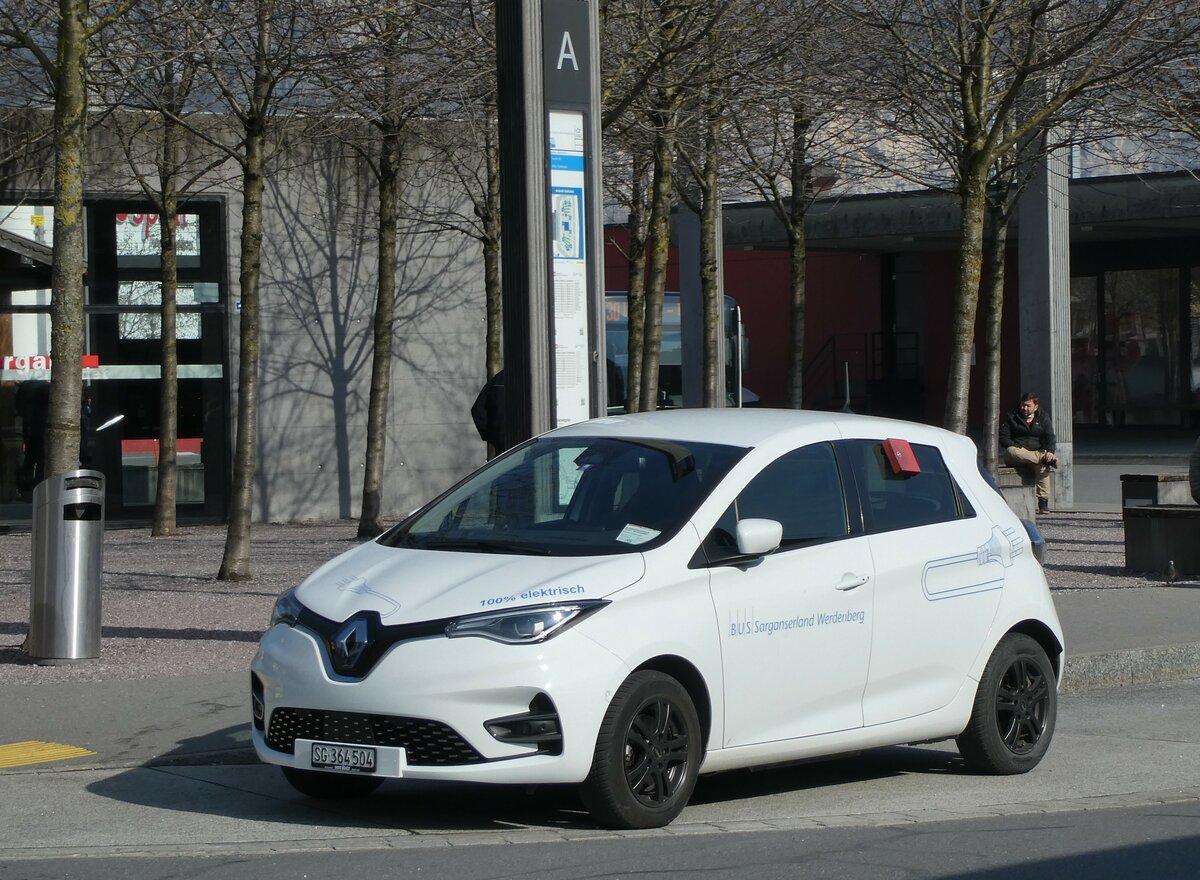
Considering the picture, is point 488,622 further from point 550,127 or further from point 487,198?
point 487,198

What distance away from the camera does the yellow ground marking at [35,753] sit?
7.59 m

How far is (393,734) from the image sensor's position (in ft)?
19.7

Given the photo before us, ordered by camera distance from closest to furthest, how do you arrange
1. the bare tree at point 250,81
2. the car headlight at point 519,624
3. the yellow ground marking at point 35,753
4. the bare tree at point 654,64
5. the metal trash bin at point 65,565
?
1. the car headlight at point 519,624
2. the yellow ground marking at point 35,753
3. the metal trash bin at point 65,565
4. the bare tree at point 654,64
5. the bare tree at point 250,81

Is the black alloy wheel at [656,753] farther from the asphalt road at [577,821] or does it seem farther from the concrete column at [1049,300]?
the concrete column at [1049,300]

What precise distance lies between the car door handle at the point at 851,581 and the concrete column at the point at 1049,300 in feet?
51.2

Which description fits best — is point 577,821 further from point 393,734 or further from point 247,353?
point 247,353

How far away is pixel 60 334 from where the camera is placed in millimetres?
10594

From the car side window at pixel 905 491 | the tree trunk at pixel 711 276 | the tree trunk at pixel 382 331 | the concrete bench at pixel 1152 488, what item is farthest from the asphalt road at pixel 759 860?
the concrete bench at pixel 1152 488

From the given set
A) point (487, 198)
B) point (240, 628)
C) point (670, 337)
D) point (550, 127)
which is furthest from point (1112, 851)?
point (670, 337)

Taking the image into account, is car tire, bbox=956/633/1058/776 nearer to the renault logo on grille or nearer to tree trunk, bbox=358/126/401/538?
the renault logo on grille

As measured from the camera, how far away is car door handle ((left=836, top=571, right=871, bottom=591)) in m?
6.84

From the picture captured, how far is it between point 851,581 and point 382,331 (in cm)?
1164

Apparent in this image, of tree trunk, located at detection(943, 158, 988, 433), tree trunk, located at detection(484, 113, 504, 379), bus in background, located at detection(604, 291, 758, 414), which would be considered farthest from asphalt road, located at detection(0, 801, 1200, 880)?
bus in background, located at detection(604, 291, 758, 414)

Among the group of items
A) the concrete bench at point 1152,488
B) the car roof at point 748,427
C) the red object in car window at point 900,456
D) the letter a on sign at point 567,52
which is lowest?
the concrete bench at point 1152,488
